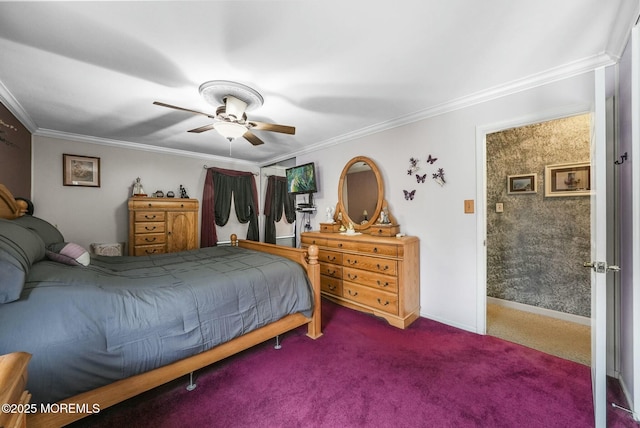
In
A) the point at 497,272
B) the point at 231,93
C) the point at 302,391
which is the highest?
the point at 231,93

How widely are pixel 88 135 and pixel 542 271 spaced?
605 cm

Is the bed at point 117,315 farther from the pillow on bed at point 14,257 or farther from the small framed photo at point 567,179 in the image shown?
the small framed photo at point 567,179

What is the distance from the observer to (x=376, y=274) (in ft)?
8.77

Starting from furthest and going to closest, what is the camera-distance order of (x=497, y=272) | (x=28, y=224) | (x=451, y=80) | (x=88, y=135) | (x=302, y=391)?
(x=88, y=135)
(x=497, y=272)
(x=451, y=80)
(x=28, y=224)
(x=302, y=391)

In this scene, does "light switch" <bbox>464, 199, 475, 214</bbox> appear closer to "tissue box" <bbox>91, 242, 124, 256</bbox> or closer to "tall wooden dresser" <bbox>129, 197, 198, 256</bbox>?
"tall wooden dresser" <bbox>129, 197, 198, 256</bbox>

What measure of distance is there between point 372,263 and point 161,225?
10.4 feet

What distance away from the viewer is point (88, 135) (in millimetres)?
3418

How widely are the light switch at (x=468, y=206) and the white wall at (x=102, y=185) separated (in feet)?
14.0

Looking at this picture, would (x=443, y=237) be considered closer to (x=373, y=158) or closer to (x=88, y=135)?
(x=373, y=158)

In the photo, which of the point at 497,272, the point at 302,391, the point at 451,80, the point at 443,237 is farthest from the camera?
the point at 497,272

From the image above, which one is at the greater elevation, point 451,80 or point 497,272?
point 451,80

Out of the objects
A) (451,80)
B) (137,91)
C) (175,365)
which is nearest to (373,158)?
(451,80)

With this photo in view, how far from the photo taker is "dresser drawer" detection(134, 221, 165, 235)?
3532mm

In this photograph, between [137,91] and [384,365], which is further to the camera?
[137,91]
